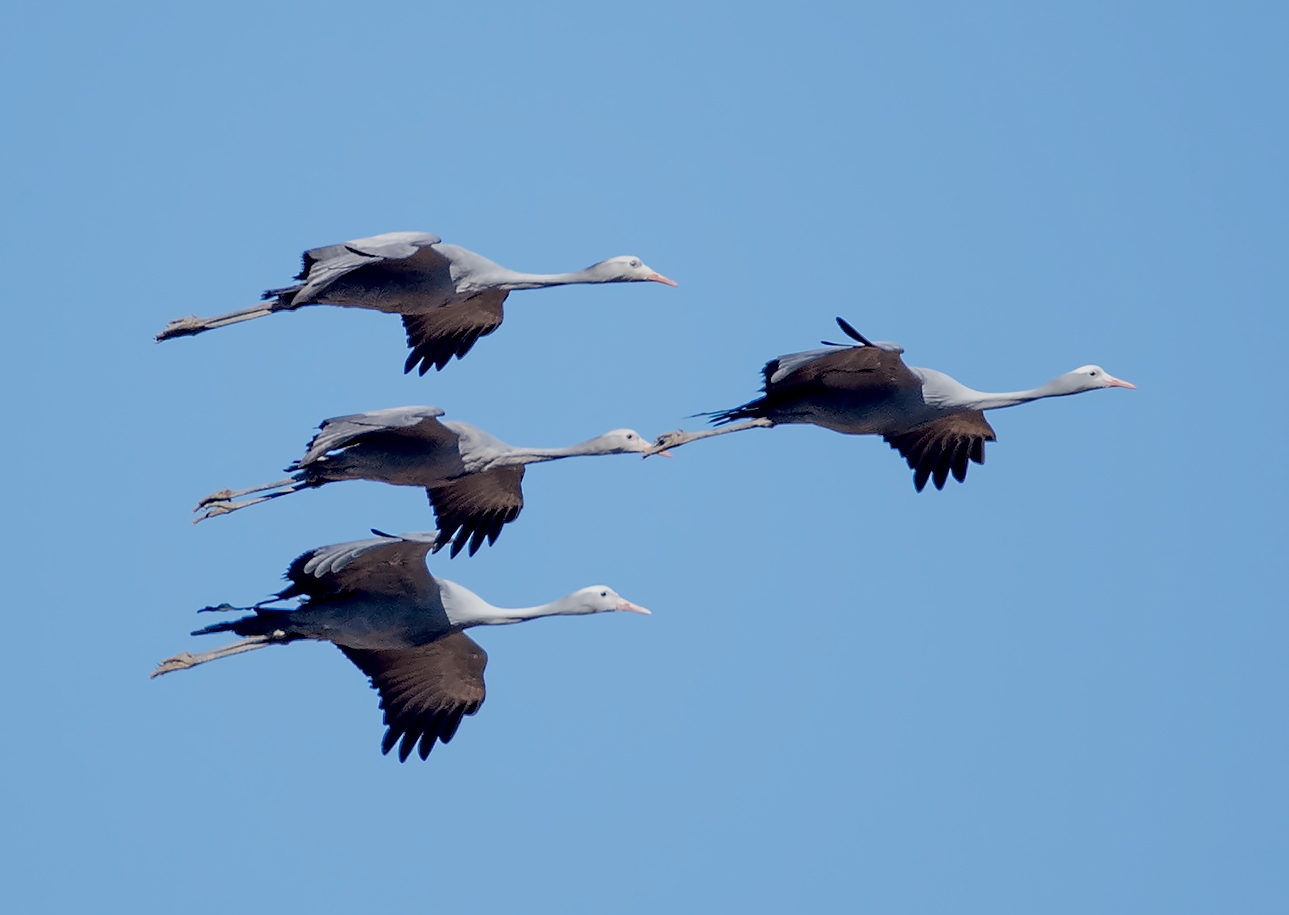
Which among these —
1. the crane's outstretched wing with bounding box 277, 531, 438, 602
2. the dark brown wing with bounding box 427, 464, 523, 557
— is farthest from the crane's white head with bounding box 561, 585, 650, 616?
the dark brown wing with bounding box 427, 464, 523, 557

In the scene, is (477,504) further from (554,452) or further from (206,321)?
(206,321)

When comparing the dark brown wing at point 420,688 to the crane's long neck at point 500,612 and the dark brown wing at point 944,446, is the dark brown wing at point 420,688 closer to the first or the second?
the crane's long neck at point 500,612

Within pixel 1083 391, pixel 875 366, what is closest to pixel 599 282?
pixel 875 366

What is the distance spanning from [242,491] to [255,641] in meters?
1.86

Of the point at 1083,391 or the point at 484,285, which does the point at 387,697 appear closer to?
the point at 484,285

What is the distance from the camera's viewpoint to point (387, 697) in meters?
26.5

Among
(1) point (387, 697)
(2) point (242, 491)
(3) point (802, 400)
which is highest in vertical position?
(3) point (802, 400)

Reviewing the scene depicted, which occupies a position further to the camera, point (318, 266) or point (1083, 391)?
point (1083, 391)

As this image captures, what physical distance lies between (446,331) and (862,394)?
4.76 metres

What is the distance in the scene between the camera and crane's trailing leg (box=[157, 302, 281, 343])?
27.6 metres

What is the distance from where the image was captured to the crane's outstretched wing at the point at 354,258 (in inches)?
995

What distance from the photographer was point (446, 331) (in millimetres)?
28188

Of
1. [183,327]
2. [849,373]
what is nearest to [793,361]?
[849,373]

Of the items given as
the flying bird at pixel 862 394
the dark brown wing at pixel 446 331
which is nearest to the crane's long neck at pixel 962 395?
the flying bird at pixel 862 394
